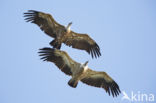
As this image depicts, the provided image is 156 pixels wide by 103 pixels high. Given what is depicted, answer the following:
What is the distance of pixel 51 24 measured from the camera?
1908cm

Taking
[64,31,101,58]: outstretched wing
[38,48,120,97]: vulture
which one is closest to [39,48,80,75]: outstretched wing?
[38,48,120,97]: vulture

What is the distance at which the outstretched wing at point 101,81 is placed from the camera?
17750 millimetres

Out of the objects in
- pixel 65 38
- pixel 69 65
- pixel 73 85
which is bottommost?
pixel 73 85

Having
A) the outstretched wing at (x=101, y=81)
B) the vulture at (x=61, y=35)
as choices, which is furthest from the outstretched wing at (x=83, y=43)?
the outstretched wing at (x=101, y=81)

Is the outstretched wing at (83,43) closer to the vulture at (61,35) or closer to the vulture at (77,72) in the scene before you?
the vulture at (61,35)

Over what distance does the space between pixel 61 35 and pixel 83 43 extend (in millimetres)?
1477

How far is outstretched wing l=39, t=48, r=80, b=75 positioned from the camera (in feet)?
56.9

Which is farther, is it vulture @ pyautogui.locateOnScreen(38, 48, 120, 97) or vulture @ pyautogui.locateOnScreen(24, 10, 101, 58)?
vulture @ pyautogui.locateOnScreen(24, 10, 101, 58)

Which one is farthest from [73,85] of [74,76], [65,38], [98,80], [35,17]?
[35,17]

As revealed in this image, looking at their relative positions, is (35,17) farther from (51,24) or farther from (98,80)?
(98,80)

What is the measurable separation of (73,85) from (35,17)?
4.80 meters

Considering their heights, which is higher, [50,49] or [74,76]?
[50,49]

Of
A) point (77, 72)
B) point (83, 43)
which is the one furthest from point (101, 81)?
point (83, 43)

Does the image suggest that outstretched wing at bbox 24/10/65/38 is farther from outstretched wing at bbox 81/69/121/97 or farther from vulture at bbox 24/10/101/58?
outstretched wing at bbox 81/69/121/97
